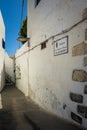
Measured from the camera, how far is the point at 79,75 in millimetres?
3932

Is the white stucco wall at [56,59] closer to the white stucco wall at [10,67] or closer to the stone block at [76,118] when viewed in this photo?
the stone block at [76,118]

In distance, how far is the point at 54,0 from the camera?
5.21m

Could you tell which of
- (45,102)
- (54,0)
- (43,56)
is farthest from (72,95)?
(54,0)

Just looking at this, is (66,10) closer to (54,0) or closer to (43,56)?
(54,0)

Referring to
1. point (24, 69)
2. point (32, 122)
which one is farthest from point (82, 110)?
point (24, 69)

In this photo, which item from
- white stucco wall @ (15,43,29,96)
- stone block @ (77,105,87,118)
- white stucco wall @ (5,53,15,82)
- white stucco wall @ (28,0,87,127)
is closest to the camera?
stone block @ (77,105,87,118)

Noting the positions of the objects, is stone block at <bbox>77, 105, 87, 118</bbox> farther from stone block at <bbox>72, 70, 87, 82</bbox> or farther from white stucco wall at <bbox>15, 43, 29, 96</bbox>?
white stucco wall at <bbox>15, 43, 29, 96</bbox>

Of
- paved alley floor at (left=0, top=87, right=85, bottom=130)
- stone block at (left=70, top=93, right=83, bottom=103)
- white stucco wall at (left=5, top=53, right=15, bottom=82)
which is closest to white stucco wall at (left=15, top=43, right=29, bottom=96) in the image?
paved alley floor at (left=0, top=87, right=85, bottom=130)

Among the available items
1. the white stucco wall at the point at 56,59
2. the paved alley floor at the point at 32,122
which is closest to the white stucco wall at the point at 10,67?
the white stucco wall at the point at 56,59

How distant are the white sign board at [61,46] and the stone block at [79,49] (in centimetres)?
40

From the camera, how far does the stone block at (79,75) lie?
Answer: 3.78 m

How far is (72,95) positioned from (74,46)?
110 centimetres

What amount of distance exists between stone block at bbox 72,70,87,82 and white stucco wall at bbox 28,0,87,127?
9 centimetres

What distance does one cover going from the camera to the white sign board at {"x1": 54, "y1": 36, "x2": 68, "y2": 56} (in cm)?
454
